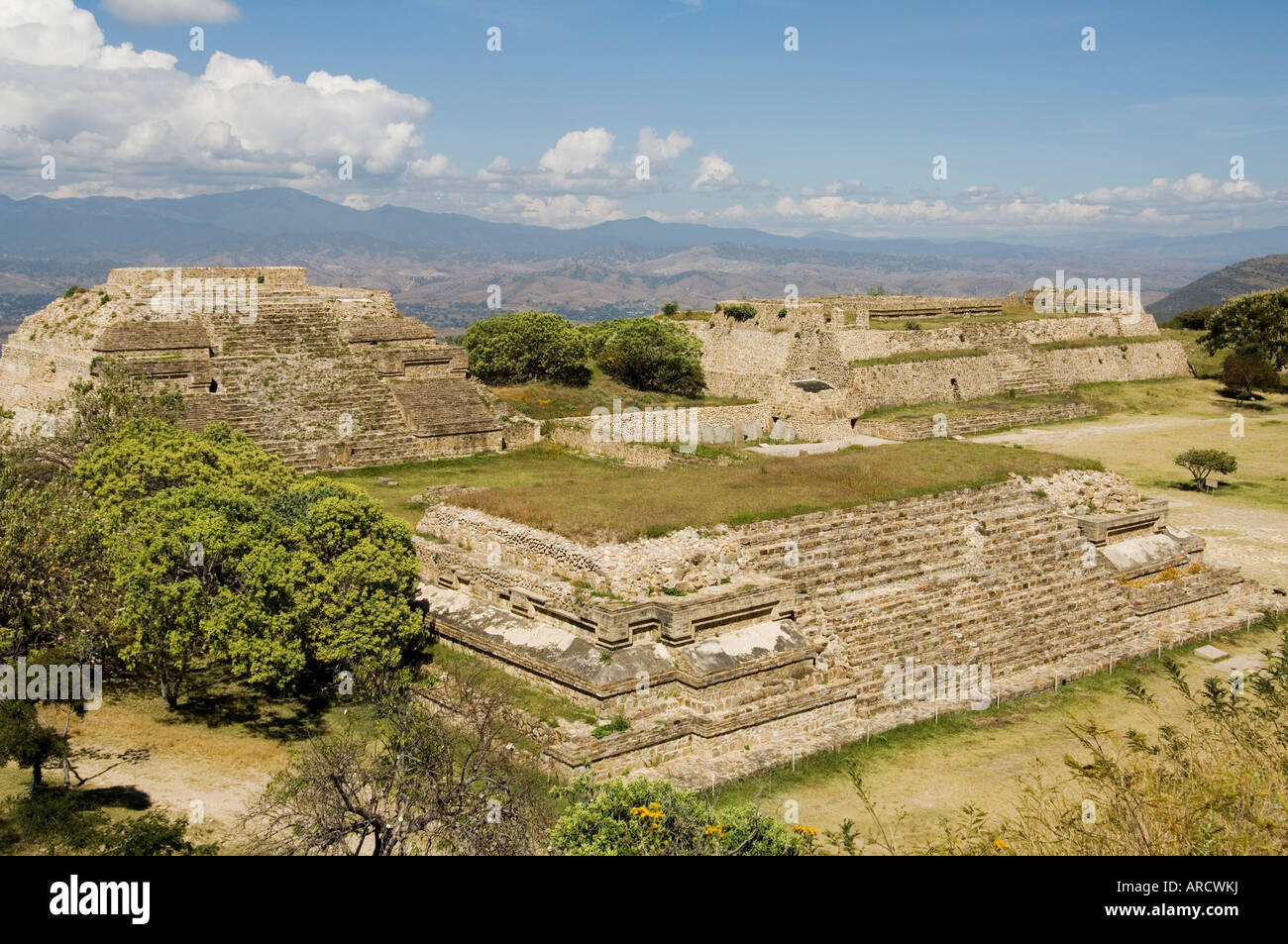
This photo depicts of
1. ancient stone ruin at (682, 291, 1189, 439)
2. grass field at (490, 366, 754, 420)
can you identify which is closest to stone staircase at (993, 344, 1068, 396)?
ancient stone ruin at (682, 291, 1189, 439)

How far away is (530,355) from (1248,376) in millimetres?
29678

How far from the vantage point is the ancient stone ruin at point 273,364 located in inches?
1079

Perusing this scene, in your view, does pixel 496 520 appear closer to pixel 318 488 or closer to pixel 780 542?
pixel 318 488

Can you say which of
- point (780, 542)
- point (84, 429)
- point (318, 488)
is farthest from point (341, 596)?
Result: point (84, 429)

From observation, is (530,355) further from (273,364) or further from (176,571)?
(176,571)

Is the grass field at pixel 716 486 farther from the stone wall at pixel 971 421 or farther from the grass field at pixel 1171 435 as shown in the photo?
the stone wall at pixel 971 421

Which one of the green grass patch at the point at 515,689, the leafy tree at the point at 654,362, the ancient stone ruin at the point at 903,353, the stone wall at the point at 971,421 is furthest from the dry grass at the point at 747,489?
the leafy tree at the point at 654,362

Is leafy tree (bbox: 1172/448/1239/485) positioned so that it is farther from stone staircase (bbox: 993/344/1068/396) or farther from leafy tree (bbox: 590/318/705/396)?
leafy tree (bbox: 590/318/705/396)

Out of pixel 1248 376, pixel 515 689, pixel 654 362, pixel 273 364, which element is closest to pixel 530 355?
pixel 654 362

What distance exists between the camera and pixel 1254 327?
46.5 meters

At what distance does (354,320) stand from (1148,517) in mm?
23570

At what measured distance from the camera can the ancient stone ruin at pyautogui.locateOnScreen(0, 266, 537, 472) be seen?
27.4 meters

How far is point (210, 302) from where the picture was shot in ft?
104

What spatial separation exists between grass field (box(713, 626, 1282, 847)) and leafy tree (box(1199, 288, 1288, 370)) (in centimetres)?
3507
